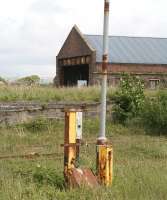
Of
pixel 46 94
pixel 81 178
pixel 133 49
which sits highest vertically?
pixel 133 49

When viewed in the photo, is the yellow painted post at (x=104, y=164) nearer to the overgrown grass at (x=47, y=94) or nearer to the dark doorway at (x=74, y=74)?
the overgrown grass at (x=47, y=94)

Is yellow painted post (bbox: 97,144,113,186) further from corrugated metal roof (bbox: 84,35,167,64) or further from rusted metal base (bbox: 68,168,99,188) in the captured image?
corrugated metal roof (bbox: 84,35,167,64)

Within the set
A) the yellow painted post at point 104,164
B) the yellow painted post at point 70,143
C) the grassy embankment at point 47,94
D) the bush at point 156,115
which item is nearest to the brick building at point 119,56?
the grassy embankment at point 47,94

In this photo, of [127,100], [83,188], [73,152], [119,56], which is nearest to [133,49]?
[119,56]

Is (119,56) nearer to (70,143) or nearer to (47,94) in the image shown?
(47,94)

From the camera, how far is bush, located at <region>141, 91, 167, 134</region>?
1944 cm

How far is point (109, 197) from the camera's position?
7074 millimetres

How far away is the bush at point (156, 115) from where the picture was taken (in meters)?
19.4

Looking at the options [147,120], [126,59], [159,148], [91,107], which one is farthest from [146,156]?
[126,59]

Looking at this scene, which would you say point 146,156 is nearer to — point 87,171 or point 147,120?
point 87,171

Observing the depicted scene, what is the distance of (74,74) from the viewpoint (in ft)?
159

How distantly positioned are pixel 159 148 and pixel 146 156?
1321mm

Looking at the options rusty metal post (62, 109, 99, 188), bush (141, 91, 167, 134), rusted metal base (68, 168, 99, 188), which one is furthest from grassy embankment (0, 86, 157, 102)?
rusted metal base (68, 168, 99, 188)

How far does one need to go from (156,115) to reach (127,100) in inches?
92.1
